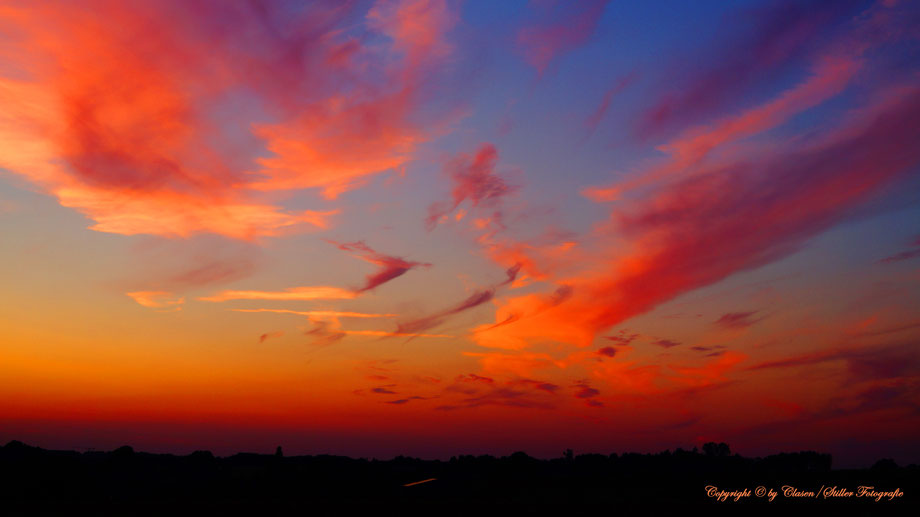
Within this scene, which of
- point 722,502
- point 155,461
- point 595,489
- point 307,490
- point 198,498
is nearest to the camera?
point 198,498

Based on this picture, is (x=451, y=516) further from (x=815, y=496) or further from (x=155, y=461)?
(x=155, y=461)

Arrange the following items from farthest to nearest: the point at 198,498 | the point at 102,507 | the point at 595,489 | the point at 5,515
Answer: the point at 595,489 → the point at 198,498 → the point at 102,507 → the point at 5,515

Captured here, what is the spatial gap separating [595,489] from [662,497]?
21718 mm

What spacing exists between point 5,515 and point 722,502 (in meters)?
111

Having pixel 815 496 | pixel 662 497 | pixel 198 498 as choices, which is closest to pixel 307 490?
pixel 198 498

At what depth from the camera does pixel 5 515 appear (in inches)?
3246

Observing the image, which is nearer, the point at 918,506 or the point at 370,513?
the point at 370,513

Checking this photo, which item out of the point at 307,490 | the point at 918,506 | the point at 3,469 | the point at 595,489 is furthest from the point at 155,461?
the point at 918,506

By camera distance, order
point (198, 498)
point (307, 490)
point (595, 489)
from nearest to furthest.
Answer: point (198, 498) < point (307, 490) < point (595, 489)

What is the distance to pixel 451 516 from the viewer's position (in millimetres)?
85438

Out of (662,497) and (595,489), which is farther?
(595,489)

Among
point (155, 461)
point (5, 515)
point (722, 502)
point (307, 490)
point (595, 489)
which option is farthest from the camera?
point (155, 461)

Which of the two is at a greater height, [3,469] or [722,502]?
[3,469]

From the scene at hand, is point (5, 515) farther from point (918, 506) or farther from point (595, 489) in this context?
point (918, 506)
